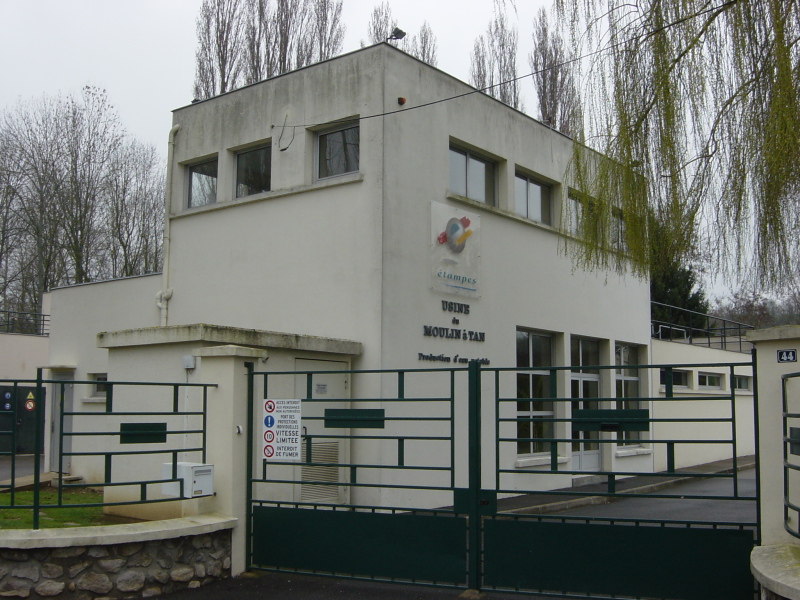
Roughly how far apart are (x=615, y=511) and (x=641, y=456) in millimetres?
Result: 6217

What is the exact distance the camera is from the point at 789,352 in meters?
6.41

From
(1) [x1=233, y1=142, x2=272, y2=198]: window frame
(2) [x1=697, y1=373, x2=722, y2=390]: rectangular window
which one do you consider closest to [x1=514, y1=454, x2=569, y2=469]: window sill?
(1) [x1=233, y1=142, x2=272, y2=198]: window frame

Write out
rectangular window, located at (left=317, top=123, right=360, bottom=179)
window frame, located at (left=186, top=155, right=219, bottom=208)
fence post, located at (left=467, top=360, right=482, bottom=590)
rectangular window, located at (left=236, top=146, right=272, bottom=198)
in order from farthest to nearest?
window frame, located at (left=186, top=155, right=219, bottom=208) < rectangular window, located at (left=236, top=146, right=272, bottom=198) < rectangular window, located at (left=317, top=123, right=360, bottom=179) < fence post, located at (left=467, top=360, right=482, bottom=590)

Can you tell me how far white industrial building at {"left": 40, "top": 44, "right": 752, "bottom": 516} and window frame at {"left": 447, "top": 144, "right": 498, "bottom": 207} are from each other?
2.1 inches

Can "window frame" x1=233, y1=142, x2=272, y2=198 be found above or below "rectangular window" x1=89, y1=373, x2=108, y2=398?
above

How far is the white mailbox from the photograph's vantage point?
8047mm

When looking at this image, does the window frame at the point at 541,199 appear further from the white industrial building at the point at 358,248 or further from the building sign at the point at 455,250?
the building sign at the point at 455,250

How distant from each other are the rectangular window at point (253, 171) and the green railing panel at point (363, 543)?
753 centimetres

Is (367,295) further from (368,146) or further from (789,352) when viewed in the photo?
(789,352)

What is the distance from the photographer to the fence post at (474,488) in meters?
7.27

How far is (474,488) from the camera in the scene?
24.1 ft

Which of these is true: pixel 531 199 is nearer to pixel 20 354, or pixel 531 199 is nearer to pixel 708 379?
pixel 708 379

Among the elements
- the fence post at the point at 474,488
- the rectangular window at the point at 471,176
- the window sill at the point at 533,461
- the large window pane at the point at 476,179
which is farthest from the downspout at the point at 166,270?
the fence post at the point at 474,488

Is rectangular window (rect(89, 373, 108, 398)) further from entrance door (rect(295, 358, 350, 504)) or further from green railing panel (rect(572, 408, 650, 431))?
green railing panel (rect(572, 408, 650, 431))
